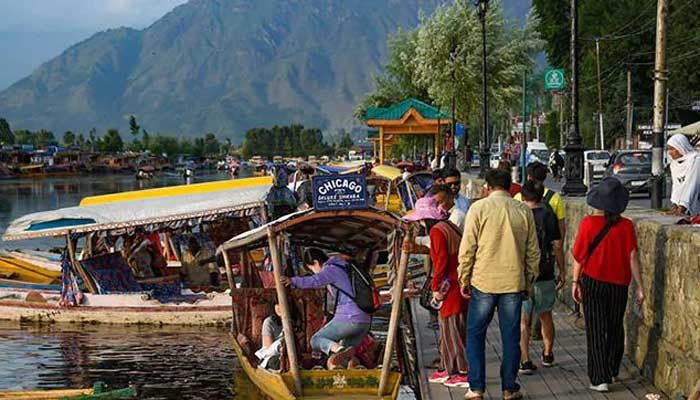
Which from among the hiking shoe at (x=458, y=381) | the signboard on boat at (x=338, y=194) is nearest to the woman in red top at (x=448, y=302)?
the hiking shoe at (x=458, y=381)

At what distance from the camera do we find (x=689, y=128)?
45.0 m

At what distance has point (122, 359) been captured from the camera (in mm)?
16938

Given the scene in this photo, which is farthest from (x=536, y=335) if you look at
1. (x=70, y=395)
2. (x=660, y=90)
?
(x=660, y=90)

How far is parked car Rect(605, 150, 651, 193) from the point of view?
30000mm

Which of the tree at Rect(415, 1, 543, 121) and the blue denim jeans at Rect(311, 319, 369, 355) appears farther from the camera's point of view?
the tree at Rect(415, 1, 543, 121)

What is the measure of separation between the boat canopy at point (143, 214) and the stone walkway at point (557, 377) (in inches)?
333

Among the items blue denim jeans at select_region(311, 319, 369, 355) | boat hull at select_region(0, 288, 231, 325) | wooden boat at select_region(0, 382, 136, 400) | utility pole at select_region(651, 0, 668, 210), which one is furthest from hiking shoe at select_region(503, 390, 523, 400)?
utility pole at select_region(651, 0, 668, 210)

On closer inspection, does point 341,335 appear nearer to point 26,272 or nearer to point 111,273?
point 111,273

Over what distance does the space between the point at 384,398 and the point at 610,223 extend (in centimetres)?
285

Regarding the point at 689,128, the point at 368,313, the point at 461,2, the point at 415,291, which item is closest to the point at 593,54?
the point at 461,2

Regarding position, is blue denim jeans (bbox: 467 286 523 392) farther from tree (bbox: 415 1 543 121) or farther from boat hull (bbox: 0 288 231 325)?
tree (bbox: 415 1 543 121)

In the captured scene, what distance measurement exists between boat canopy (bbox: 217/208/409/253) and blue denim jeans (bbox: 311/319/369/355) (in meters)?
1.17

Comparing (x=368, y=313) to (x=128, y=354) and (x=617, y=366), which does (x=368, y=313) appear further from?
(x=128, y=354)

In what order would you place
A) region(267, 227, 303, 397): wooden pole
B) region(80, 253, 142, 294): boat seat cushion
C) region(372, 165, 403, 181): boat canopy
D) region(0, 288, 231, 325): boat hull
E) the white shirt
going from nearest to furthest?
region(267, 227, 303, 397): wooden pole < the white shirt < region(0, 288, 231, 325): boat hull < region(80, 253, 142, 294): boat seat cushion < region(372, 165, 403, 181): boat canopy
